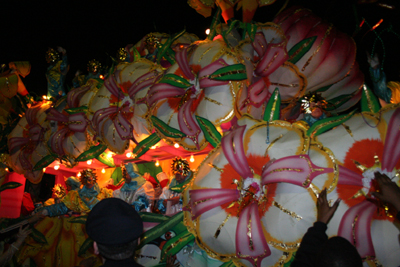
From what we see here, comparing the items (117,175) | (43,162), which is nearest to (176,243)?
(43,162)

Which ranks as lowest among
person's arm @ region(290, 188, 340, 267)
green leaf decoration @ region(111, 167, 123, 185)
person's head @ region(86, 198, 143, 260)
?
green leaf decoration @ region(111, 167, 123, 185)

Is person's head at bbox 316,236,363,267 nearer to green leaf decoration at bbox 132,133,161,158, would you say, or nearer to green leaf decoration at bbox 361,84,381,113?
green leaf decoration at bbox 361,84,381,113

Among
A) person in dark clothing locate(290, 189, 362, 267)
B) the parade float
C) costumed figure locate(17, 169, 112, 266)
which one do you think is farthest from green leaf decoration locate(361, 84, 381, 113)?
costumed figure locate(17, 169, 112, 266)

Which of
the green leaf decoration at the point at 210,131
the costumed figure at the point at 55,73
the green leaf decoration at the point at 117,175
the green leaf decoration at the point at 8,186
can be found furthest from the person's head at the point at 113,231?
the green leaf decoration at the point at 117,175

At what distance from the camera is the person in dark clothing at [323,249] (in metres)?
0.88

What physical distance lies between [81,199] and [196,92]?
174 centimetres

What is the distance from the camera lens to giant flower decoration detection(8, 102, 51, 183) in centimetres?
290

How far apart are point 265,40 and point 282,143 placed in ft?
2.34

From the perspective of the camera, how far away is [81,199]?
296 cm

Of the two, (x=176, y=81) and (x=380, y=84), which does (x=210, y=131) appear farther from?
(x=380, y=84)

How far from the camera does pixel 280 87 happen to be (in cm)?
187

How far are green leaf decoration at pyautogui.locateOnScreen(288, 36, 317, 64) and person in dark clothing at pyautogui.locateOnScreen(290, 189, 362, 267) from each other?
89cm

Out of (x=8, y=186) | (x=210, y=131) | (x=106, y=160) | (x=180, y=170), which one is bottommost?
(x=8, y=186)

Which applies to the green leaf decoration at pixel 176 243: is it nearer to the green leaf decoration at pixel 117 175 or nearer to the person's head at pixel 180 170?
the person's head at pixel 180 170
